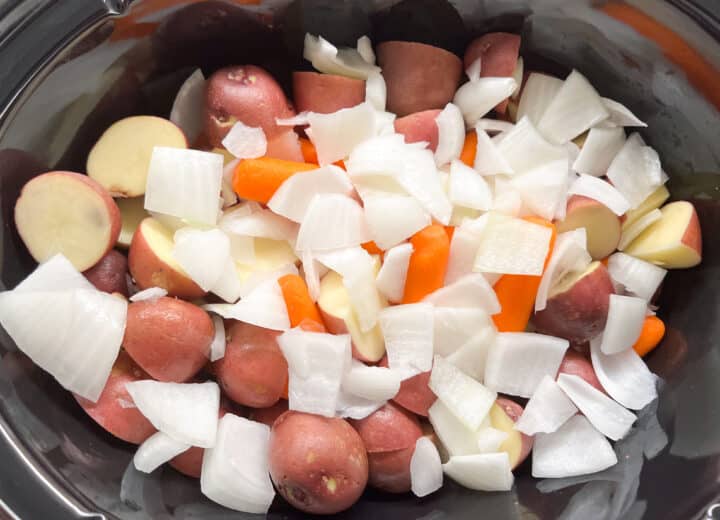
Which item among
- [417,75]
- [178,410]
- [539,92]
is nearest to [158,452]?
[178,410]

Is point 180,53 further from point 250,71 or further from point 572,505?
point 572,505

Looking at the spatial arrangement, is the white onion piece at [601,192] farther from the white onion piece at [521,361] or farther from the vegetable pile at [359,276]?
the white onion piece at [521,361]

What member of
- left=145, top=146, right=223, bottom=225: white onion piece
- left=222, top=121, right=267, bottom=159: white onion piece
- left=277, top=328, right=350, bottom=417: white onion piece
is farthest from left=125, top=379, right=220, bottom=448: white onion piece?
left=222, top=121, right=267, bottom=159: white onion piece

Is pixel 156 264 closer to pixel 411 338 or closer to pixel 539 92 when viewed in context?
pixel 411 338

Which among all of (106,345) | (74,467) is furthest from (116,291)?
(74,467)

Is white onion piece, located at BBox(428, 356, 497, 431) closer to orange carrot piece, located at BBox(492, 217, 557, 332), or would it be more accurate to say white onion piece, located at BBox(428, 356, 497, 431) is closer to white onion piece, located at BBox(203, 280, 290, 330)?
orange carrot piece, located at BBox(492, 217, 557, 332)

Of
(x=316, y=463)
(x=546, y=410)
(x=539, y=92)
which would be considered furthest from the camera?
(x=539, y=92)
